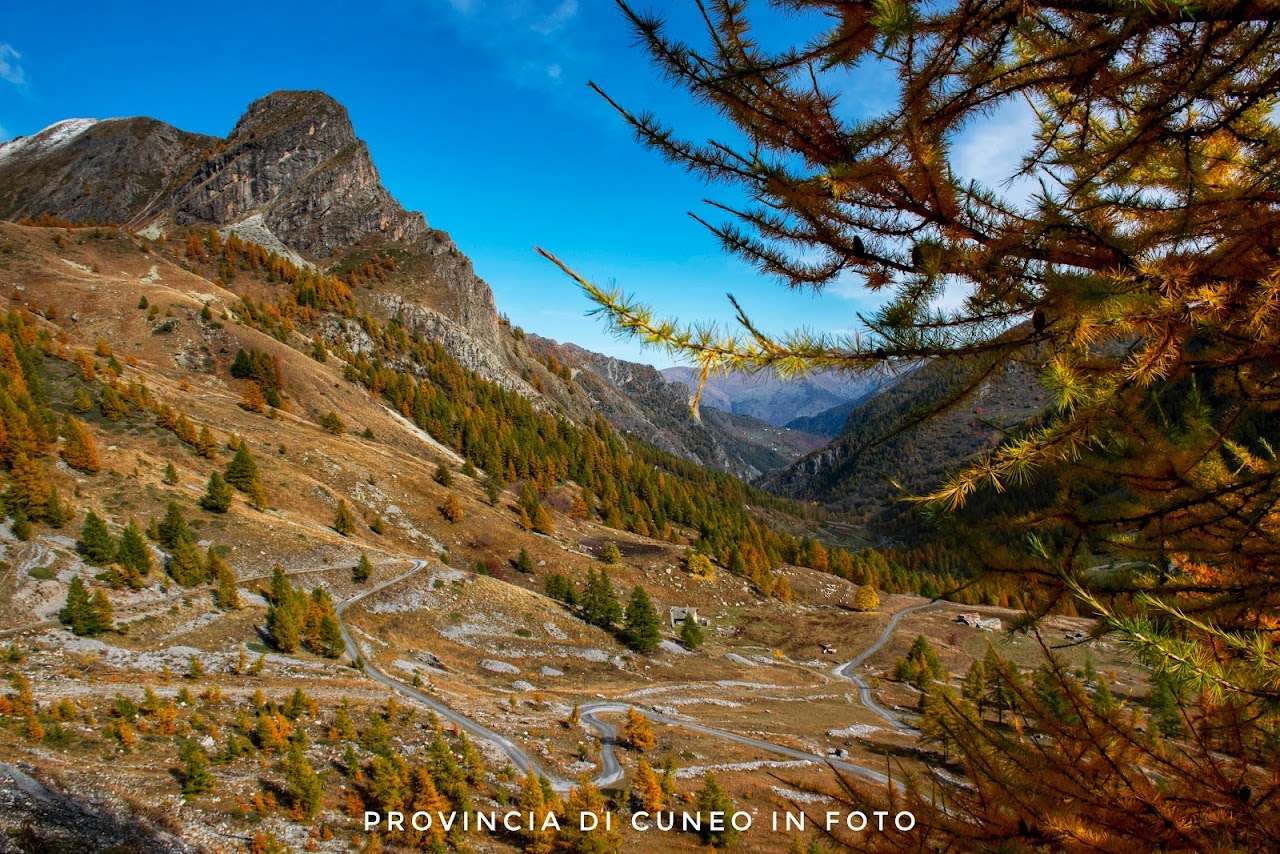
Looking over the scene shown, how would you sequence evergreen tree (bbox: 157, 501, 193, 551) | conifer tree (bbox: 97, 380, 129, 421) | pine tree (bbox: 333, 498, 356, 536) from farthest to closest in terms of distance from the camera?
1. pine tree (bbox: 333, 498, 356, 536)
2. conifer tree (bbox: 97, 380, 129, 421)
3. evergreen tree (bbox: 157, 501, 193, 551)

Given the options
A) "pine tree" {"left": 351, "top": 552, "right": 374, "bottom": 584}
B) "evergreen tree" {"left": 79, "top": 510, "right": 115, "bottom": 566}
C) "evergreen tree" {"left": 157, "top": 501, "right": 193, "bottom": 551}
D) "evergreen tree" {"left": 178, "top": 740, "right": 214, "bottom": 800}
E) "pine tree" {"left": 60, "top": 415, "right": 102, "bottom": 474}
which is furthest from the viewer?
"pine tree" {"left": 351, "top": 552, "right": 374, "bottom": 584}

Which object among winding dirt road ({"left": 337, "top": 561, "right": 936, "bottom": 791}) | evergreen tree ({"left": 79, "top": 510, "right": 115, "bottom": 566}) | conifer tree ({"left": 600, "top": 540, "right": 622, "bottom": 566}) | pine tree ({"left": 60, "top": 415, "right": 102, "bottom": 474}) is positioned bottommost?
winding dirt road ({"left": 337, "top": 561, "right": 936, "bottom": 791})

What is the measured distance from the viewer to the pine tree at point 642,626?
170 feet

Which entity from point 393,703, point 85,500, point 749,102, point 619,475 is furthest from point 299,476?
point 619,475

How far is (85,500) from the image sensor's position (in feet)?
119

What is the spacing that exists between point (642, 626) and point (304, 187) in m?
176

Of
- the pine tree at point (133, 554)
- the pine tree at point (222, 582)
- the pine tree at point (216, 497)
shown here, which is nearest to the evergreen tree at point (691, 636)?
the pine tree at point (222, 582)

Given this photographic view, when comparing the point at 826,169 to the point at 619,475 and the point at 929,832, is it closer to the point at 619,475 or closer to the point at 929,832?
the point at 929,832

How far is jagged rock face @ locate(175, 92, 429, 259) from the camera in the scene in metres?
159

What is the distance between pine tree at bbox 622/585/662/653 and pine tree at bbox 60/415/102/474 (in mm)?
42601

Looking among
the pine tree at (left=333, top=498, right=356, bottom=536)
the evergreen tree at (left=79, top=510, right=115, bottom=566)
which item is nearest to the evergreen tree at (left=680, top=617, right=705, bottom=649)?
the pine tree at (left=333, top=498, right=356, bottom=536)

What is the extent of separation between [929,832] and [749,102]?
522 centimetres

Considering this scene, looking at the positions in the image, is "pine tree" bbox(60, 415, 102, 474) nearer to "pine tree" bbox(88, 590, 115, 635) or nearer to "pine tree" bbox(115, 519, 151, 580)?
"pine tree" bbox(115, 519, 151, 580)

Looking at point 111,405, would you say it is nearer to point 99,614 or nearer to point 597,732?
point 99,614
